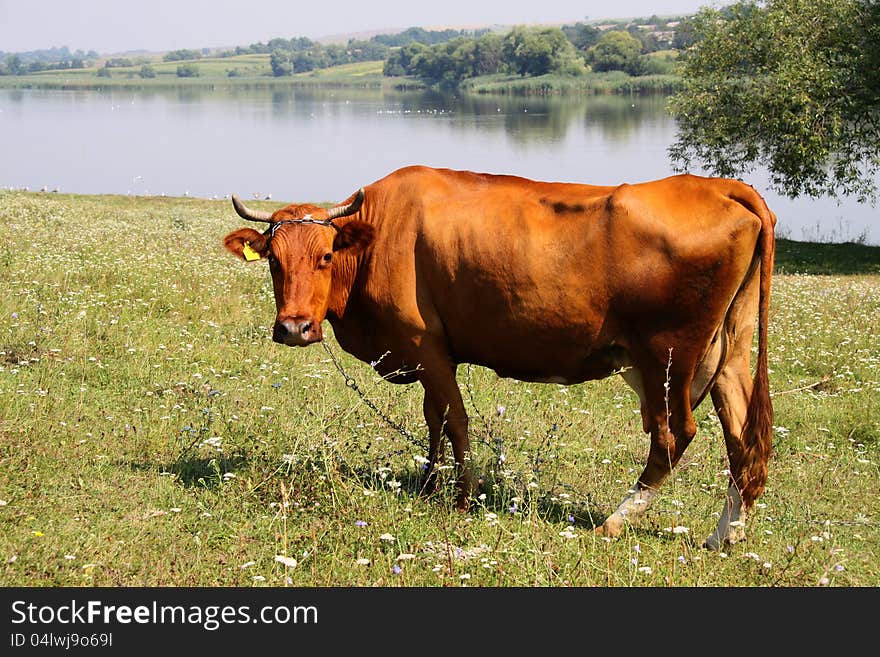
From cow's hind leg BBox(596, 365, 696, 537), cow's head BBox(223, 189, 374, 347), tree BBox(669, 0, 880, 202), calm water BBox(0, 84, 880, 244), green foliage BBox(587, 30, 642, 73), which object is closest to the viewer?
cow's hind leg BBox(596, 365, 696, 537)

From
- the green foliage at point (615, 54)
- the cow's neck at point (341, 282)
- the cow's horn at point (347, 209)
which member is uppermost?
the green foliage at point (615, 54)

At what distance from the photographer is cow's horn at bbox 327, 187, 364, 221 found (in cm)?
661

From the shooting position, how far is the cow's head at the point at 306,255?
20.8ft

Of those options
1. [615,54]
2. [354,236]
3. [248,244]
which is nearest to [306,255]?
[354,236]

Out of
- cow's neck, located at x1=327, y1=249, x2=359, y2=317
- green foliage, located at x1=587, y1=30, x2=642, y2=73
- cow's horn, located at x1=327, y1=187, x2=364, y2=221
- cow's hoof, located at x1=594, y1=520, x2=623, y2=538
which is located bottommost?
cow's hoof, located at x1=594, y1=520, x2=623, y2=538

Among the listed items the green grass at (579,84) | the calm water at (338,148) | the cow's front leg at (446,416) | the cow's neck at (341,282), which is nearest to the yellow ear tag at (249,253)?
the cow's neck at (341,282)

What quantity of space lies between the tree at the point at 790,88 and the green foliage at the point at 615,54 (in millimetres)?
105210

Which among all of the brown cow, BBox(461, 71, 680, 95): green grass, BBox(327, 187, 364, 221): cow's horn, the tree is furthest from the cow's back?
BBox(461, 71, 680, 95): green grass

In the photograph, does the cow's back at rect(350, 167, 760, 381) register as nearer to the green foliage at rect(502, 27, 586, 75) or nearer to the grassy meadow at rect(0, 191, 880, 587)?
the grassy meadow at rect(0, 191, 880, 587)

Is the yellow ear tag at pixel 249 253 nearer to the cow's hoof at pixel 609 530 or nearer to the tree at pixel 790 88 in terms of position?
the cow's hoof at pixel 609 530

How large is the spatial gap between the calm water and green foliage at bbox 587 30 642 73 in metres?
22.6

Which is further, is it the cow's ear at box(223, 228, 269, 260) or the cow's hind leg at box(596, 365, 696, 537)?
the cow's ear at box(223, 228, 269, 260)

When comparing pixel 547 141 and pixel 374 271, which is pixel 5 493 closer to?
pixel 374 271

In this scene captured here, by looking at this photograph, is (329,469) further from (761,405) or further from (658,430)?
(761,405)
